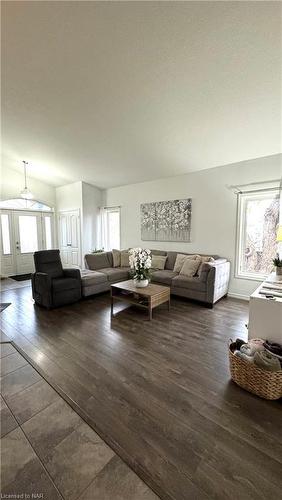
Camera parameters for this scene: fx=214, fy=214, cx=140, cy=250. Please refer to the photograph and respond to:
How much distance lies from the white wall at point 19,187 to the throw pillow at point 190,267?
492cm

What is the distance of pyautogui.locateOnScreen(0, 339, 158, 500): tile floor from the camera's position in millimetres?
1099

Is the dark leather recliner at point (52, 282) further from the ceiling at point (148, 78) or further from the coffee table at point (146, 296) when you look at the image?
the ceiling at point (148, 78)

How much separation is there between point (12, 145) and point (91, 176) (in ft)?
5.88

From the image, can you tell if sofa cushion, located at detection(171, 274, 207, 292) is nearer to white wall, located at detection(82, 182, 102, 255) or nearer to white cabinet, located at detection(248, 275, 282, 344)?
white cabinet, located at detection(248, 275, 282, 344)

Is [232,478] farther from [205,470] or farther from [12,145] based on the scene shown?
[12,145]

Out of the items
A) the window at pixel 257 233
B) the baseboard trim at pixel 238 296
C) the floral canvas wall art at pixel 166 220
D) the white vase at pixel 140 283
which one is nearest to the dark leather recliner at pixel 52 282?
the white vase at pixel 140 283

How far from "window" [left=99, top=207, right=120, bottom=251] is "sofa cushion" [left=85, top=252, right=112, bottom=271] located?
1.19 m

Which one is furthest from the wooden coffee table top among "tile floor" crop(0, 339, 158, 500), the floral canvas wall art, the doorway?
the doorway

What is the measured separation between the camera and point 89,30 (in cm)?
204

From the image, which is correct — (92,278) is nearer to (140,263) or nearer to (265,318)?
(140,263)

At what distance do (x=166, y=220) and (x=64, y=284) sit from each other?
8.63 feet

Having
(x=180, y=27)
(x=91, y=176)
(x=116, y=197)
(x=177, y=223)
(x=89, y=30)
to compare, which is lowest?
(x=177, y=223)

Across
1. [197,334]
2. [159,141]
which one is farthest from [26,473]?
[159,141]

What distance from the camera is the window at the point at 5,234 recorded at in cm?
587
